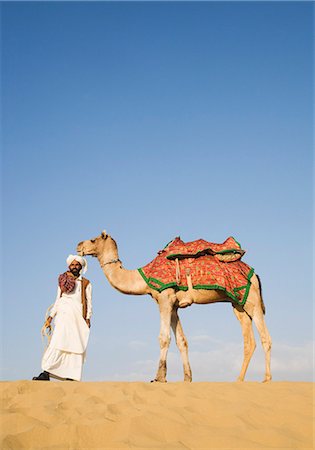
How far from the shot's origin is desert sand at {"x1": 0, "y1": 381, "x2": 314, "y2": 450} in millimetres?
5449

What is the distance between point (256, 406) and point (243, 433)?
3.64 feet

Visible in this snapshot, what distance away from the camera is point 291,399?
7.30 m

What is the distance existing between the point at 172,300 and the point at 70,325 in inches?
88.3

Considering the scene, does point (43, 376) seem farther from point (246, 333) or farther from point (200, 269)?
point (246, 333)

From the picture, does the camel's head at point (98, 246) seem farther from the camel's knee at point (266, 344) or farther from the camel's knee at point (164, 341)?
the camel's knee at point (266, 344)

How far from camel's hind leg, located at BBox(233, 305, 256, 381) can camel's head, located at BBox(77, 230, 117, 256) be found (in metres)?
3.03

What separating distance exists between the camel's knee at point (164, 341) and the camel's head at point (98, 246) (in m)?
2.53

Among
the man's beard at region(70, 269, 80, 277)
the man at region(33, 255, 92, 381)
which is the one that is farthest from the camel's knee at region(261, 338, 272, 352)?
the man's beard at region(70, 269, 80, 277)

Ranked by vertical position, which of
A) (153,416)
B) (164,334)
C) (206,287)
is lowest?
(153,416)

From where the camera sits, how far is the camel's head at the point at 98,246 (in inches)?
478

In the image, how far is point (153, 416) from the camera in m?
6.08

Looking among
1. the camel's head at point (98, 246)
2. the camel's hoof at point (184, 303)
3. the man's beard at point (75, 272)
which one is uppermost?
the camel's head at point (98, 246)

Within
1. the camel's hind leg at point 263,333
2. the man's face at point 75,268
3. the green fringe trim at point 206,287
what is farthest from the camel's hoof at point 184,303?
the man's face at point 75,268

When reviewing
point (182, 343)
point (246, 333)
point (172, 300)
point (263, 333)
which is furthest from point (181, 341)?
point (263, 333)
